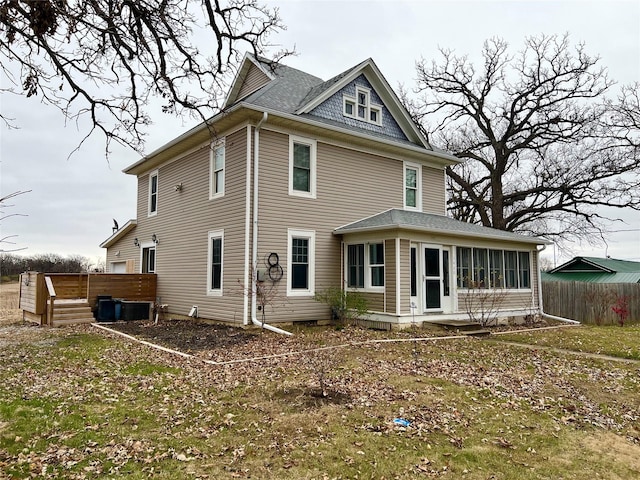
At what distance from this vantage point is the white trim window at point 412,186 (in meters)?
15.8

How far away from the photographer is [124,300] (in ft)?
48.8

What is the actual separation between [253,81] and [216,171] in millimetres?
4746

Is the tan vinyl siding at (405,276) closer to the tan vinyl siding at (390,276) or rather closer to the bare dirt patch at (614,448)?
the tan vinyl siding at (390,276)

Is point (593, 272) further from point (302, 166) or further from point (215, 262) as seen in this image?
point (215, 262)

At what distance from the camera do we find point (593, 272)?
2620cm

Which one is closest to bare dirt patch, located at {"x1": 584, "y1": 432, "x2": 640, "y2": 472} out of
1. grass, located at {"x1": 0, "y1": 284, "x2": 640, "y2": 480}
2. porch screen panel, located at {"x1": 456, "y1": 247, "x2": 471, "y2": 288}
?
grass, located at {"x1": 0, "y1": 284, "x2": 640, "y2": 480}

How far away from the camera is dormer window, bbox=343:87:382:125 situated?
14859mm

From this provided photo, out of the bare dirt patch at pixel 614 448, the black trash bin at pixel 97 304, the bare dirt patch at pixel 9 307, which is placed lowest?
the bare dirt patch at pixel 614 448

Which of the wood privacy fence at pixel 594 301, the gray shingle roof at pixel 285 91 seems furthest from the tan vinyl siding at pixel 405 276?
the wood privacy fence at pixel 594 301

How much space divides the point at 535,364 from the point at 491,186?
20.7 meters

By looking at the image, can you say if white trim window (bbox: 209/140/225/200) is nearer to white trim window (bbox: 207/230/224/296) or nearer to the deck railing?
white trim window (bbox: 207/230/224/296)

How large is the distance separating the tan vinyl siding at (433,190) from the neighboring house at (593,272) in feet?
37.4

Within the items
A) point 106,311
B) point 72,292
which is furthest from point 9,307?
point 106,311

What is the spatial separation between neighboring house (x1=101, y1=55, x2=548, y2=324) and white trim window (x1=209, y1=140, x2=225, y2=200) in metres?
0.04
